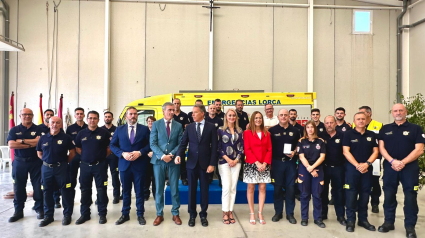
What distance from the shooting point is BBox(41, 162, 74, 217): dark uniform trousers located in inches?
164

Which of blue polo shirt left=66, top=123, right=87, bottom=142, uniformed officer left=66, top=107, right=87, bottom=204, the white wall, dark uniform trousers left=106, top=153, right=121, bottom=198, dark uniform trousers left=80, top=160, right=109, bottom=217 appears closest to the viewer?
dark uniform trousers left=80, top=160, right=109, bottom=217

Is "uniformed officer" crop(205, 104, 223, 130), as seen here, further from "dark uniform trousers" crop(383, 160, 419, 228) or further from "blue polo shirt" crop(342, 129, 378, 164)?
"dark uniform trousers" crop(383, 160, 419, 228)

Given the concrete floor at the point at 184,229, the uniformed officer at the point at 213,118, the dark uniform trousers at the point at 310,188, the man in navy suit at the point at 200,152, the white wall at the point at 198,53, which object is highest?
the white wall at the point at 198,53

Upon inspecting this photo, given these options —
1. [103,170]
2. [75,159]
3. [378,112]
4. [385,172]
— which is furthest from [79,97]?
[378,112]

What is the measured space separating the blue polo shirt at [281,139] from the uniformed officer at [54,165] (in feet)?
11.2

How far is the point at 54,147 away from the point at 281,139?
3687 millimetres

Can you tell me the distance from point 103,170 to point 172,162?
117 centimetres

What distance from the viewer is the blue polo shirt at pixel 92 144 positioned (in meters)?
4.22

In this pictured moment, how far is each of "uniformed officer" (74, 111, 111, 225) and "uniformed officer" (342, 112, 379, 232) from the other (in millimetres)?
3913

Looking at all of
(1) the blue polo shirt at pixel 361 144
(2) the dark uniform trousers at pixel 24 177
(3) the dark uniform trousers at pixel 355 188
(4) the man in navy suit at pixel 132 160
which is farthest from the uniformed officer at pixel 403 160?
(2) the dark uniform trousers at pixel 24 177

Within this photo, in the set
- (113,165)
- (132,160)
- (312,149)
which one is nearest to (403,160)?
(312,149)

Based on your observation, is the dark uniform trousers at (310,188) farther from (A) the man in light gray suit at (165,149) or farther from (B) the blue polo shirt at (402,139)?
(A) the man in light gray suit at (165,149)

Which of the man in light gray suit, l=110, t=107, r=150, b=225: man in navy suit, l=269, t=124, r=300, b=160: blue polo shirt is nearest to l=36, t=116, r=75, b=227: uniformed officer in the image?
l=110, t=107, r=150, b=225: man in navy suit

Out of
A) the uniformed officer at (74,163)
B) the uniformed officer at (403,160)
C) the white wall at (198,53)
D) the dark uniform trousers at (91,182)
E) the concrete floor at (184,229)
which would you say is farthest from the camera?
the white wall at (198,53)
